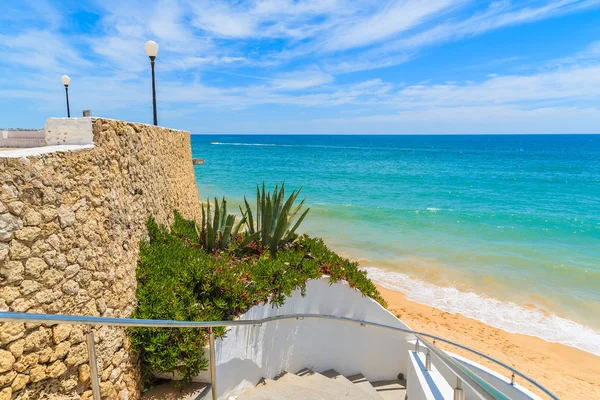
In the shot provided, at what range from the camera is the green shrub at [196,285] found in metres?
3.99

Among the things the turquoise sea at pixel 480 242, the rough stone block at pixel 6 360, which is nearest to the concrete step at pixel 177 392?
the rough stone block at pixel 6 360

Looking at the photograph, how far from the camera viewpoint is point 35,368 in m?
2.87

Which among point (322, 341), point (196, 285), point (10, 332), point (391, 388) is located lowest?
point (391, 388)

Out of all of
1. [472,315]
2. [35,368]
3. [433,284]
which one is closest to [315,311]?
[35,368]

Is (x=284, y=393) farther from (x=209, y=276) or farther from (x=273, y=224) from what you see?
(x=273, y=224)

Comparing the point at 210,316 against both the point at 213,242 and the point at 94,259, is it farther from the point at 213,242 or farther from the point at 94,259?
the point at 213,242

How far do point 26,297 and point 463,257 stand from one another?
1407cm

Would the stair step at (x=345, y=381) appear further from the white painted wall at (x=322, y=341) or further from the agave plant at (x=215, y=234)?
the agave plant at (x=215, y=234)

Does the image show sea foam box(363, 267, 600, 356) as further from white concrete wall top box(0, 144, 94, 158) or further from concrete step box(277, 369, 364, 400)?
white concrete wall top box(0, 144, 94, 158)

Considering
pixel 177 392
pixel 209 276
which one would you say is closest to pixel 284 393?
pixel 177 392

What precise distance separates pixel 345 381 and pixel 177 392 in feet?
8.92

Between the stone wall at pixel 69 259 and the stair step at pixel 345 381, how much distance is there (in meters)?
3.03

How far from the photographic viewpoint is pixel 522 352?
8172 mm

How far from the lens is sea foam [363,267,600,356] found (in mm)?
8852
